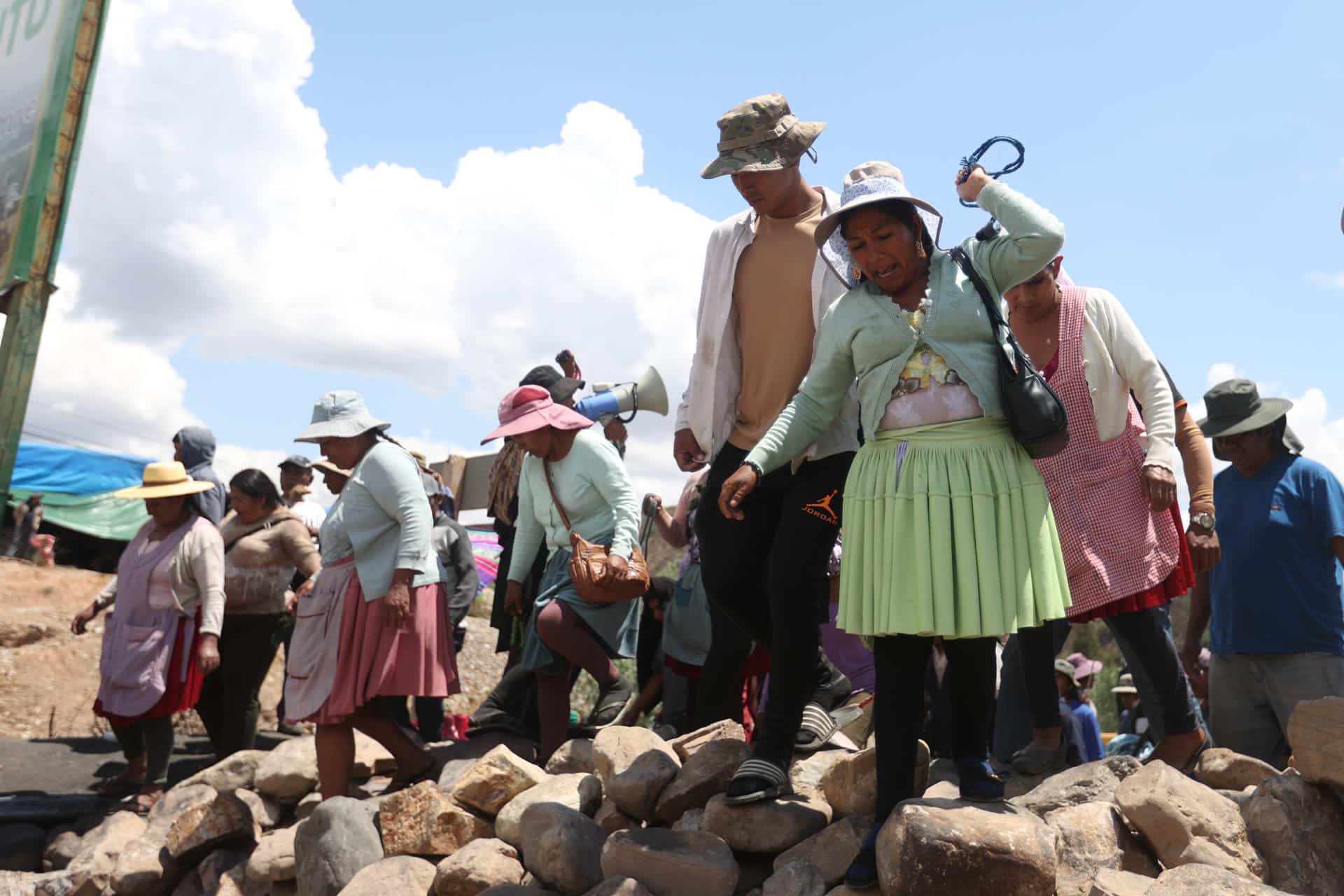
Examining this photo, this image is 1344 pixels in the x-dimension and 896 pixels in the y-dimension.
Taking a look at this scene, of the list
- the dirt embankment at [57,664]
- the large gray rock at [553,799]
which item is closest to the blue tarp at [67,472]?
the dirt embankment at [57,664]

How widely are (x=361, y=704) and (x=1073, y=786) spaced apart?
9.75ft

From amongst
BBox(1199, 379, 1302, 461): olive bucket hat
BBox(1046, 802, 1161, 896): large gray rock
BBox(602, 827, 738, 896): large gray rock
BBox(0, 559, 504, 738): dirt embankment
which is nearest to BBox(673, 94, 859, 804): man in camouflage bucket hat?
BBox(602, 827, 738, 896): large gray rock

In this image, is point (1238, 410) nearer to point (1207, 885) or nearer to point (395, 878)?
point (1207, 885)

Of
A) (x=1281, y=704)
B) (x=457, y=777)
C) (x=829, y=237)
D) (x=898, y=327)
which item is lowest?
(x=457, y=777)

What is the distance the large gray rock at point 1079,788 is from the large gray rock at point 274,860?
122 inches

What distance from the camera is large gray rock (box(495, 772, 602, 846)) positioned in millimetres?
4250

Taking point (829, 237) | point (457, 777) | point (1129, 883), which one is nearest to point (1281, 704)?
point (1129, 883)

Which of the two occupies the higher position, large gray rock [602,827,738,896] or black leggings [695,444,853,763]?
black leggings [695,444,853,763]

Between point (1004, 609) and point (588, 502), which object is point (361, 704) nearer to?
point (588, 502)

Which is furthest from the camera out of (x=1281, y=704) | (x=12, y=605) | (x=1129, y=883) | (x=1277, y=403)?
(x=12, y=605)

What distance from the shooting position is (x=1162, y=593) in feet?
12.6

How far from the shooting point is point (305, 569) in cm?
679

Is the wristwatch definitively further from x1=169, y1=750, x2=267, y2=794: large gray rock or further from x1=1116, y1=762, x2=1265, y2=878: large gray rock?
x1=169, y1=750, x2=267, y2=794: large gray rock

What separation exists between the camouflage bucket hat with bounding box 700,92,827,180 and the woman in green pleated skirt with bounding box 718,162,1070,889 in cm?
62
